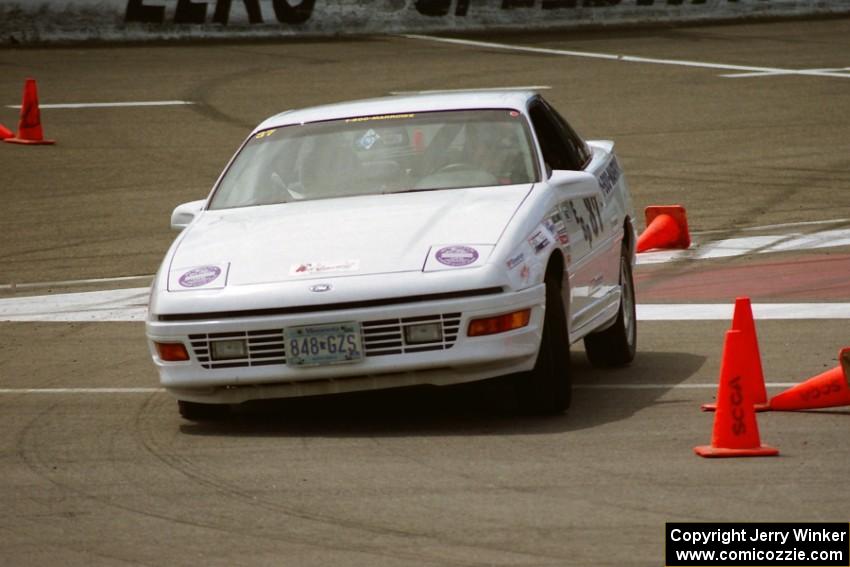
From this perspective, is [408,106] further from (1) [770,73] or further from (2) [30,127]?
(1) [770,73]

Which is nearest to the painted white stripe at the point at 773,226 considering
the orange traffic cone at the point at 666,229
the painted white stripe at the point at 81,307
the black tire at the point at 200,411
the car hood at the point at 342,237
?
the orange traffic cone at the point at 666,229

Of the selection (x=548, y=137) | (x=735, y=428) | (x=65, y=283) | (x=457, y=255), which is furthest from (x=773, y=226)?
(x=735, y=428)

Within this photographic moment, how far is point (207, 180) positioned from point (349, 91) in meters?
6.49

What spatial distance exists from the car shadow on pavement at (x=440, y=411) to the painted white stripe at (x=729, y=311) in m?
1.68

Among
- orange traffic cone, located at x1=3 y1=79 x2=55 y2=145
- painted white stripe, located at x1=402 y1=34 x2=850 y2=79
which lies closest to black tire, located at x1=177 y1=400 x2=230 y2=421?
orange traffic cone, located at x1=3 y1=79 x2=55 y2=145

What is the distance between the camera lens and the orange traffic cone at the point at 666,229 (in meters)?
13.9

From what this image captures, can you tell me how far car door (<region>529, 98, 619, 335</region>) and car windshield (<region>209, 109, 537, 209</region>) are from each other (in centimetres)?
22

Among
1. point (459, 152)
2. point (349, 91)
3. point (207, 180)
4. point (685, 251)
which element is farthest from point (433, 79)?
point (459, 152)

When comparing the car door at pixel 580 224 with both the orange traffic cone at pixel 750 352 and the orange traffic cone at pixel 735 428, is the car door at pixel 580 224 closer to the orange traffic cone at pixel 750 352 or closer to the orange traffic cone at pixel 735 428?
the orange traffic cone at pixel 750 352

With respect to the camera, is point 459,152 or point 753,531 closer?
point 753,531

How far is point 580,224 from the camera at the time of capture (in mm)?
8805

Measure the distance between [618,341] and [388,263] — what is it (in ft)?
7.07

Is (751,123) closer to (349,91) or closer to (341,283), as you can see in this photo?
(349,91)

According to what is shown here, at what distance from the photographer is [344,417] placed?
27.2 ft
